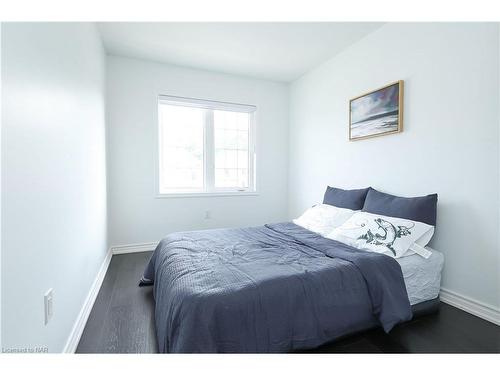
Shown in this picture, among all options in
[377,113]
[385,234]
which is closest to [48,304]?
[385,234]

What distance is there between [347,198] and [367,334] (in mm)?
1411

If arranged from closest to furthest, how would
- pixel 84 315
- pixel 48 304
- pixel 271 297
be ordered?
pixel 48 304 → pixel 271 297 → pixel 84 315

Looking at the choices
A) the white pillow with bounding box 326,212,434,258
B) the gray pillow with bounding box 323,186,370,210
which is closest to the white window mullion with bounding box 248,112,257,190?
the gray pillow with bounding box 323,186,370,210

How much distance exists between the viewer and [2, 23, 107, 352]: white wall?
3.07ft

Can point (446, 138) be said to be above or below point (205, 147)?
below

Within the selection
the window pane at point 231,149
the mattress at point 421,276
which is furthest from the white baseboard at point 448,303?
the window pane at point 231,149

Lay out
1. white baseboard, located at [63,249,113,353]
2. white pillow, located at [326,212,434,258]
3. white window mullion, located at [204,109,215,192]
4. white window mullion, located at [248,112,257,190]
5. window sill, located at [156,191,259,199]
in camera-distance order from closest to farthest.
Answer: white baseboard, located at [63,249,113,353] → white pillow, located at [326,212,434,258] → window sill, located at [156,191,259,199] → white window mullion, located at [204,109,215,192] → white window mullion, located at [248,112,257,190]

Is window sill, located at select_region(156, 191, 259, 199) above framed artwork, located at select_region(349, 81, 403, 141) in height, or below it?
below

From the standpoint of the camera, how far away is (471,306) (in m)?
1.93

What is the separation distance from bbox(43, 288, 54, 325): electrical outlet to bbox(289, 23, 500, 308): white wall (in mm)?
2742

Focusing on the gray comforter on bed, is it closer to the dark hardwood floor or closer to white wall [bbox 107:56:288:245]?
the dark hardwood floor

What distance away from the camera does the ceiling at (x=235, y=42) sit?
257 cm

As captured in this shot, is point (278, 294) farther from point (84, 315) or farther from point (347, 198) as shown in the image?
point (347, 198)
